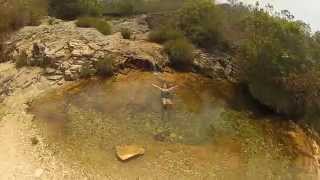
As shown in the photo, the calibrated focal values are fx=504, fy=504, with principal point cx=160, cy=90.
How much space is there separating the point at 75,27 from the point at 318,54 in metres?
10.5

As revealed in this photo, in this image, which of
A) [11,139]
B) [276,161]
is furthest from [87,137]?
[276,161]

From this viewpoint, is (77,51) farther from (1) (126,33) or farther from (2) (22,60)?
(1) (126,33)

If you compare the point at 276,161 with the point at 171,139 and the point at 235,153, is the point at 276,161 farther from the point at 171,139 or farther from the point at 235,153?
the point at 171,139

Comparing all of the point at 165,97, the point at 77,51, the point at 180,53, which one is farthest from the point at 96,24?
the point at 165,97

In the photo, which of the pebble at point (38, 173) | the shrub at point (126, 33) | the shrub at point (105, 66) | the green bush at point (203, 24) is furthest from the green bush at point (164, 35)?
the pebble at point (38, 173)

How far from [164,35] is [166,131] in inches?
244

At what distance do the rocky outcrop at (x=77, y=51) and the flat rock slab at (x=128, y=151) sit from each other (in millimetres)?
4710

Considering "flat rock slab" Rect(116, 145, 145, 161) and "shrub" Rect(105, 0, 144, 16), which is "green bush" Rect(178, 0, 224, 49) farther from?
"flat rock slab" Rect(116, 145, 145, 161)

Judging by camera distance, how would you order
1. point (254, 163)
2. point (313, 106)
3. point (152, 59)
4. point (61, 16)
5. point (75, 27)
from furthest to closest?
point (61, 16)
point (75, 27)
point (152, 59)
point (313, 106)
point (254, 163)

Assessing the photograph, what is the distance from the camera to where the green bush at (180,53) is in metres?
20.4

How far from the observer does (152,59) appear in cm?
2039

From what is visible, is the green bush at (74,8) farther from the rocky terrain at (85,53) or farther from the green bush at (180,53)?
the green bush at (180,53)

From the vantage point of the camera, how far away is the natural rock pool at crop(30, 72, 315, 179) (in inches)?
606

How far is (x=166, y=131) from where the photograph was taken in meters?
16.7
